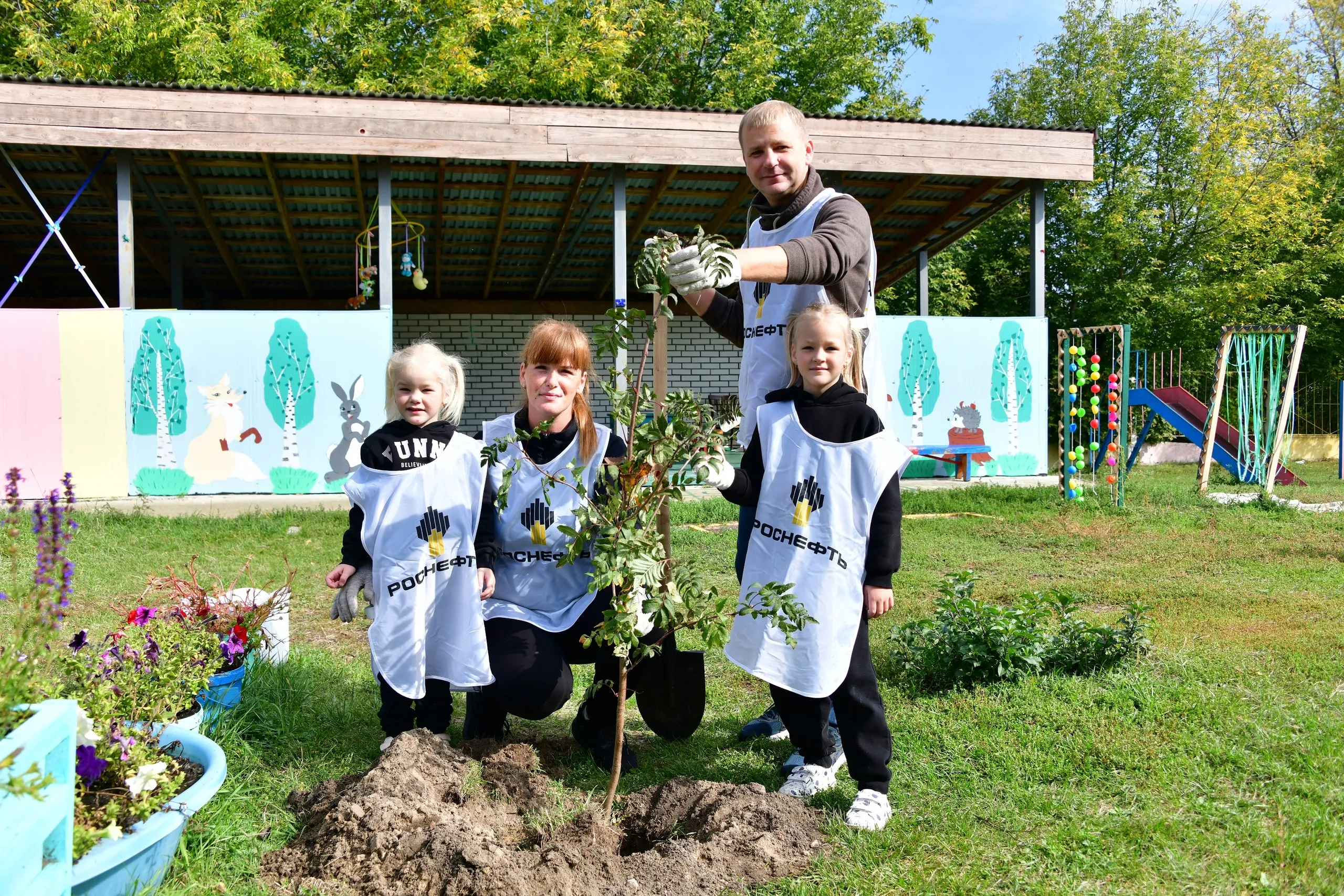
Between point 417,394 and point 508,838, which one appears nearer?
point 508,838

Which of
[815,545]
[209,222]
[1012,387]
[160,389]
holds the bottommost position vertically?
[815,545]

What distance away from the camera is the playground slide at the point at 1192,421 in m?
13.0

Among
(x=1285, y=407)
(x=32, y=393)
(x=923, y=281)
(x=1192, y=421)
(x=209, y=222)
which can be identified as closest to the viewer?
(x=32, y=393)

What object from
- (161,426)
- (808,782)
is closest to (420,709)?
(808,782)

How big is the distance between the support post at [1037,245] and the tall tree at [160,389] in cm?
922

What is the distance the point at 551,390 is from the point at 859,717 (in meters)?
1.32

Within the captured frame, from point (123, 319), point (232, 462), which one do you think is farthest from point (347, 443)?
point (123, 319)

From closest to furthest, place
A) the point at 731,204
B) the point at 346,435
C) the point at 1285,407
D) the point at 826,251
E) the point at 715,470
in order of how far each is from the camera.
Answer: the point at 715,470, the point at 826,251, the point at 346,435, the point at 1285,407, the point at 731,204

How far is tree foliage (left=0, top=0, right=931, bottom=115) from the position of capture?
15.9 meters

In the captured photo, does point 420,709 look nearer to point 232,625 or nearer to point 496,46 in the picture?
point 232,625

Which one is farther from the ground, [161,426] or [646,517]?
[161,426]

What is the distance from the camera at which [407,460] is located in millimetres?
2996

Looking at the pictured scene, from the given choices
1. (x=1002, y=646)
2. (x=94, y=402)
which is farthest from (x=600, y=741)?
(x=94, y=402)

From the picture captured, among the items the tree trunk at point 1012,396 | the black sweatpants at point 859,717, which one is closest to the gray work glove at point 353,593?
the black sweatpants at point 859,717
